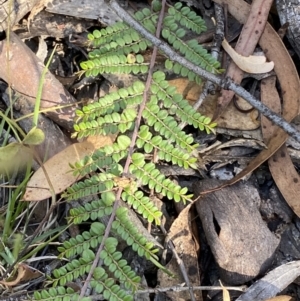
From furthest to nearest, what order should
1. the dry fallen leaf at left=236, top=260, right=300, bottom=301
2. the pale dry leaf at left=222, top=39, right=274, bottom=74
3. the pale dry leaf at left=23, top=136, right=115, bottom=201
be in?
the pale dry leaf at left=222, top=39, right=274, bottom=74
the pale dry leaf at left=23, top=136, right=115, bottom=201
the dry fallen leaf at left=236, top=260, right=300, bottom=301

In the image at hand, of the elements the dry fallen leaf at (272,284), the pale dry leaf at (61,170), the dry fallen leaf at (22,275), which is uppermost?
the pale dry leaf at (61,170)

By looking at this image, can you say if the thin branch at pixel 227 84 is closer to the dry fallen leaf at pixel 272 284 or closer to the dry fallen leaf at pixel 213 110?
the dry fallen leaf at pixel 213 110

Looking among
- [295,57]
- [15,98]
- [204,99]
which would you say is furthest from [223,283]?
[15,98]

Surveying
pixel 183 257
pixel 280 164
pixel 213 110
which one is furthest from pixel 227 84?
pixel 183 257

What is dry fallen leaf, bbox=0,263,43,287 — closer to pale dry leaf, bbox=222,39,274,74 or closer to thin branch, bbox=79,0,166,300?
thin branch, bbox=79,0,166,300

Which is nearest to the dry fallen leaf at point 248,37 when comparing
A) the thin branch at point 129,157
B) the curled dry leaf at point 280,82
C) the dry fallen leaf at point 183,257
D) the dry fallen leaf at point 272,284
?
the curled dry leaf at point 280,82

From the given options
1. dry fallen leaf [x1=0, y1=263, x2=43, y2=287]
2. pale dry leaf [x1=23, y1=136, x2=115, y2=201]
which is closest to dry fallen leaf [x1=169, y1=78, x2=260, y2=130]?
pale dry leaf [x1=23, y1=136, x2=115, y2=201]
